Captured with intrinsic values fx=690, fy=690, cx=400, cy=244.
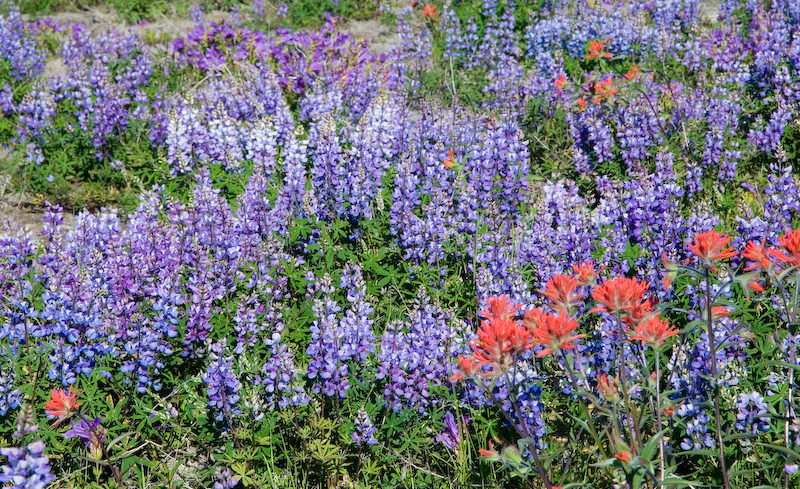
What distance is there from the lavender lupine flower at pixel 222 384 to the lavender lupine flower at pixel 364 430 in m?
0.52

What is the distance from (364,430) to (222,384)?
644 mm

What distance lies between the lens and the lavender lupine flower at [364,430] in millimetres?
2926

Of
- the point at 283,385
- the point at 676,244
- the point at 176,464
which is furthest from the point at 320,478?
the point at 676,244

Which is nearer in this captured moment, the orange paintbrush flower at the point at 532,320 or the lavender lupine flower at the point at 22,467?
the lavender lupine flower at the point at 22,467

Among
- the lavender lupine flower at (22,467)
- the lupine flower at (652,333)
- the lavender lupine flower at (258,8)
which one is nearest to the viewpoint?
the lavender lupine flower at (22,467)

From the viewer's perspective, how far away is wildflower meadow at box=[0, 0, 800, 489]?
2721mm

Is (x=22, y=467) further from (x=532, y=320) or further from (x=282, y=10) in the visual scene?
(x=282, y=10)

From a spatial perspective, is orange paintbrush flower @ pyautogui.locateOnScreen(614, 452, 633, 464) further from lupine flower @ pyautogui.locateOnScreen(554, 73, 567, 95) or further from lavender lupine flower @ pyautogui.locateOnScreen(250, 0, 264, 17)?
lavender lupine flower @ pyautogui.locateOnScreen(250, 0, 264, 17)

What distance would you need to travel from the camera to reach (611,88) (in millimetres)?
4773

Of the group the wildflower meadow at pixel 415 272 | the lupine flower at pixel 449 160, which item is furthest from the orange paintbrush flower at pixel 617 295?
the lupine flower at pixel 449 160

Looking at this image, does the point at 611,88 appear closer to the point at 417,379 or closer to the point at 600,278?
the point at 600,278

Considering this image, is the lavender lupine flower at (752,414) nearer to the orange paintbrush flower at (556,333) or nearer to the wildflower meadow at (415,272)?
the wildflower meadow at (415,272)

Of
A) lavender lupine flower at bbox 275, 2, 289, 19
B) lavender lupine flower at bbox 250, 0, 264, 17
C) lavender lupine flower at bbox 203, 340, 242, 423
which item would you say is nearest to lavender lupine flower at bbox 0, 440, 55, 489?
lavender lupine flower at bbox 203, 340, 242, 423

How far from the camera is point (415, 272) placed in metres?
3.87
